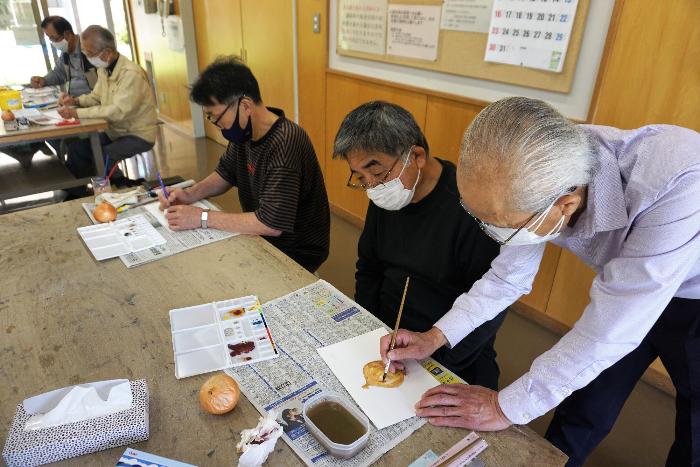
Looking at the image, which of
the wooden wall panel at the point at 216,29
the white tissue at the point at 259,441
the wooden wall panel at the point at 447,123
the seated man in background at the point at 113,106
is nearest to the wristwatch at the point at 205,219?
the white tissue at the point at 259,441

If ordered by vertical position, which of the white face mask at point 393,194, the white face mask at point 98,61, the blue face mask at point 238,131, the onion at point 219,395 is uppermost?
the white face mask at point 98,61

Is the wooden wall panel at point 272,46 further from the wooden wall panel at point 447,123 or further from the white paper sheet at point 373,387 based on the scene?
the white paper sheet at point 373,387

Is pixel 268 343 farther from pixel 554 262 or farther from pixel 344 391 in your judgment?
pixel 554 262

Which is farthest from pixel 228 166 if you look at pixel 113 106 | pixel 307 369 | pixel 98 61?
pixel 98 61

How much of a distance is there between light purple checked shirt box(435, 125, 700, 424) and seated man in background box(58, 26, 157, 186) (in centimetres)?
288

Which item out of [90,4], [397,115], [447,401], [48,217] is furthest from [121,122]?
[90,4]

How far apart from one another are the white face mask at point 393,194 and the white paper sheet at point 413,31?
1410mm

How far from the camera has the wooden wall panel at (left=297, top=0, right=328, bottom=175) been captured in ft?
9.89

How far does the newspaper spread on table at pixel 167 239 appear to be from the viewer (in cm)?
129

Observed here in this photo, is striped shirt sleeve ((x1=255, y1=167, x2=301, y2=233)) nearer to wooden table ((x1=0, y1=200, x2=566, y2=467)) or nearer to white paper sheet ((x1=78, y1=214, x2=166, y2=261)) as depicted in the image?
wooden table ((x1=0, y1=200, x2=566, y2=467))

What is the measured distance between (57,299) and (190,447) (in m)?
0.61

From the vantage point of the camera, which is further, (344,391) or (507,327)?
(507,327)

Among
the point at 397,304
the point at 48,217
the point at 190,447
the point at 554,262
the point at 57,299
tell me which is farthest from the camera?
the point at 554,262

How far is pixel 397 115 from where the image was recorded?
113 cm
